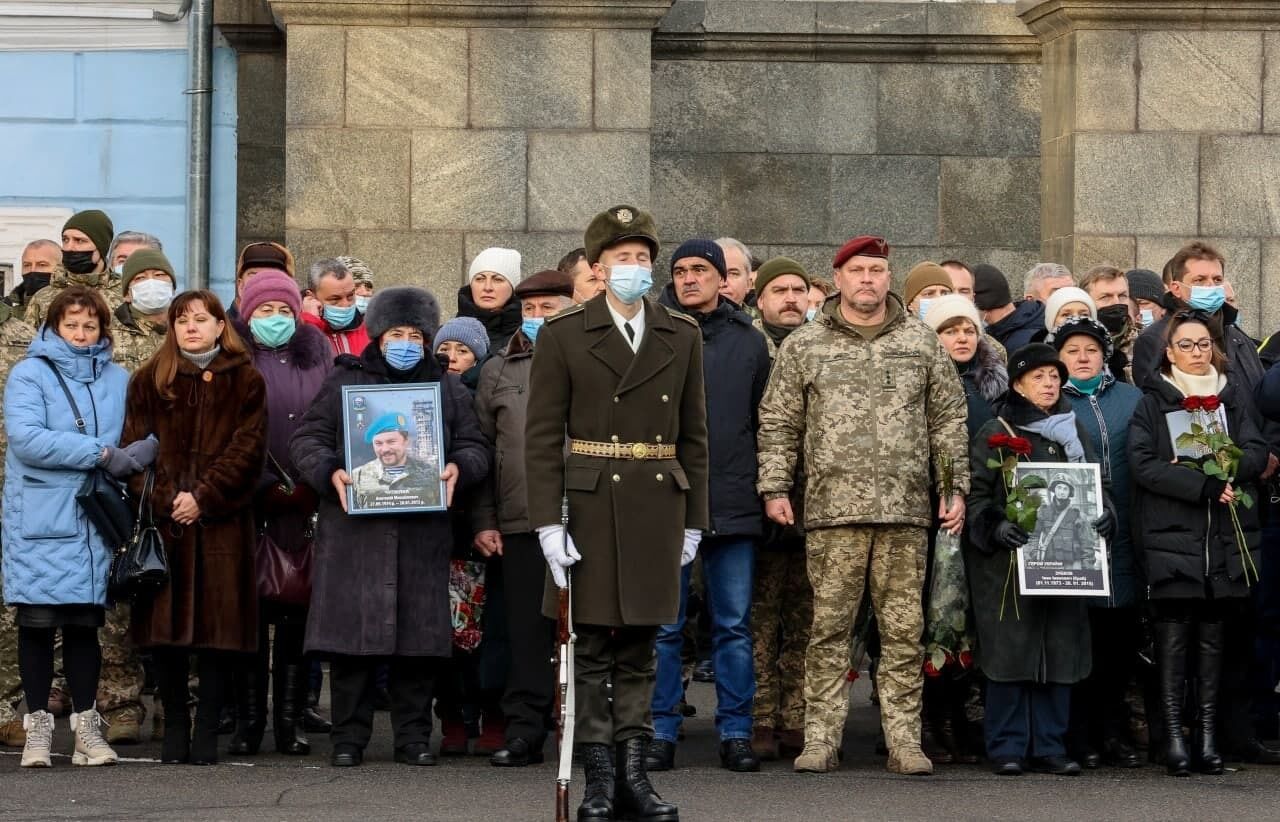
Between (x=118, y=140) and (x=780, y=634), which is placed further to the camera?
(x=118, y=140)

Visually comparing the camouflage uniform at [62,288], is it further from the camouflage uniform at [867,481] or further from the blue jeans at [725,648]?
the camouflage uniform at [867,481]

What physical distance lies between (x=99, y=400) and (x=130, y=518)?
51cm

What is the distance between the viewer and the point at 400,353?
385 inches

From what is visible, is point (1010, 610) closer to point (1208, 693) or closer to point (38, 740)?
point (1208, 693)

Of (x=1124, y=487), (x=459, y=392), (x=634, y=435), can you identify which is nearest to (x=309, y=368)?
(x=459, y=392)

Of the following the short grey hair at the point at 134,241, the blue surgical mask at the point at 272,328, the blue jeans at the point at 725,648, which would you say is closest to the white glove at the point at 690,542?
the blue jeans at the point at 725,648

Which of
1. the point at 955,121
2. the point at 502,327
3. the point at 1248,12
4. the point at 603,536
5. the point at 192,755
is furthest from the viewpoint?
the point at 955,121

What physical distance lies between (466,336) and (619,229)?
2318 mm

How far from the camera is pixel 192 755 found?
31.6 ft

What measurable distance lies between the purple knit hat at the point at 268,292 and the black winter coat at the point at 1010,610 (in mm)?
2985

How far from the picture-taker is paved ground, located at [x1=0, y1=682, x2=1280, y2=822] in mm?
8508

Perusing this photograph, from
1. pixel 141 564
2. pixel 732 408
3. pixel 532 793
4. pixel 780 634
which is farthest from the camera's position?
pixel 780 634

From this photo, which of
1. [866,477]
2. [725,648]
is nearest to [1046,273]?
[866,477]

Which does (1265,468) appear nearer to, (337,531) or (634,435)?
(634,435)
